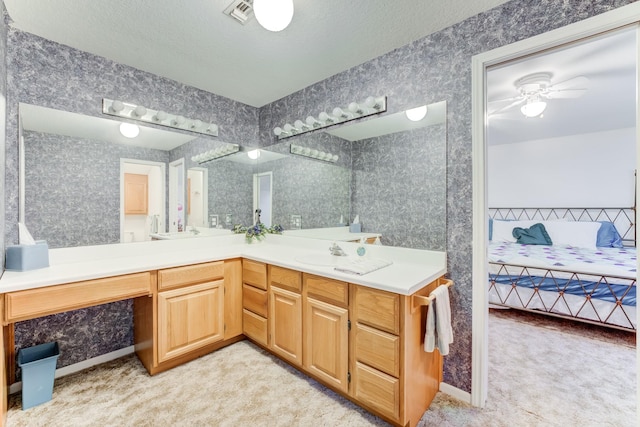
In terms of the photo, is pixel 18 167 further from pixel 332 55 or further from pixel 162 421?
pixel 332 55

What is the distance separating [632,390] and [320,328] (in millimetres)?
2168

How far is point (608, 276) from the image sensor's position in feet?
8.61

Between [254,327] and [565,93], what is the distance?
3.77 m

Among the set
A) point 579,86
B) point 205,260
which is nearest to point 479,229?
point 205,260

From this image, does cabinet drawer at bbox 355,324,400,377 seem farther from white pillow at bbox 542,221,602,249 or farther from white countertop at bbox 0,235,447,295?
white pillow at bbox 542,221,602,249

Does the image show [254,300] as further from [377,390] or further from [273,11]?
[273,11]

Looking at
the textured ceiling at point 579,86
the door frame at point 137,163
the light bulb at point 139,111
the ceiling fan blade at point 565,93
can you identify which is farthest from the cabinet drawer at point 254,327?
the ceiling fan blade at point 565,93

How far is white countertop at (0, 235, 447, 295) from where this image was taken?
5.26 feet

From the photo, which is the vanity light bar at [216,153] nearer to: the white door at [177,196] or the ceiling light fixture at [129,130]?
the white door at [177,196]

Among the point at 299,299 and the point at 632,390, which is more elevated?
the point at 299,299

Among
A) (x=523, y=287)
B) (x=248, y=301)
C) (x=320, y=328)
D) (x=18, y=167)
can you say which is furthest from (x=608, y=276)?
(x=18, y=167)

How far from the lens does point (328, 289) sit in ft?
5.97

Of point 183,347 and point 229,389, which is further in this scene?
point 183,347

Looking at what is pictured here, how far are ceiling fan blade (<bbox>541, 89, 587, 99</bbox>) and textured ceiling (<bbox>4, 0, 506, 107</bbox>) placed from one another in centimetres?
177
